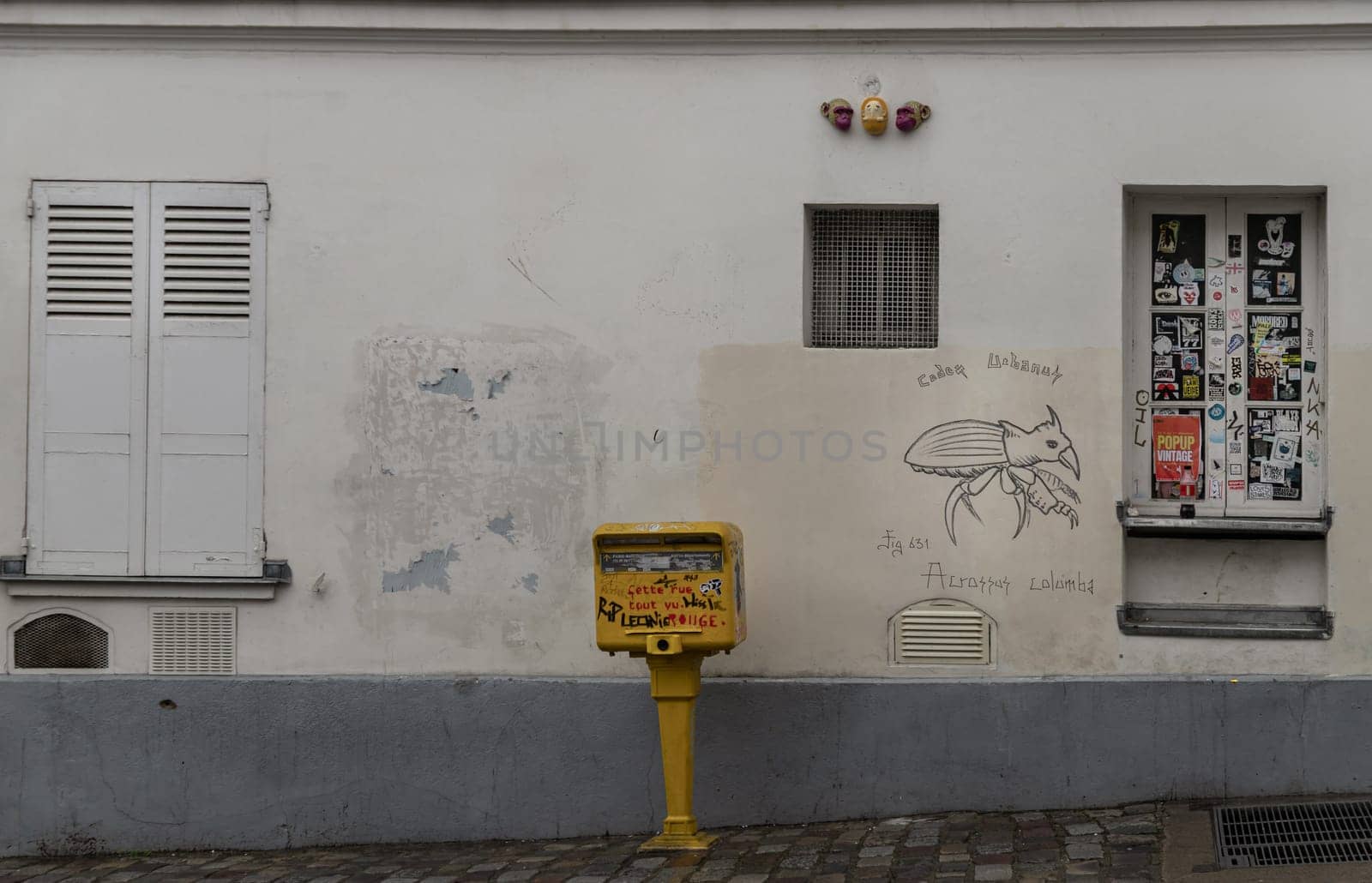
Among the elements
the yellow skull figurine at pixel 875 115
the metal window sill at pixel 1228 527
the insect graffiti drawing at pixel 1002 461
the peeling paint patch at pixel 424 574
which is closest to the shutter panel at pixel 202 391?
the peeling paint patch at pixel 424 574

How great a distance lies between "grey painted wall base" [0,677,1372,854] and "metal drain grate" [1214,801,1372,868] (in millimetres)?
308

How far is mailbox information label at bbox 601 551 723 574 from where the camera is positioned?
22.9 feet

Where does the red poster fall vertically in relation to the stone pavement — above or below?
above

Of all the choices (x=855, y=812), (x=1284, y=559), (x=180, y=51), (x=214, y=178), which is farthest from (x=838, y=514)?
(x=180, y=51)

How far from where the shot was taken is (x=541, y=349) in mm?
7871

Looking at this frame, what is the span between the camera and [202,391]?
7961 millimetres

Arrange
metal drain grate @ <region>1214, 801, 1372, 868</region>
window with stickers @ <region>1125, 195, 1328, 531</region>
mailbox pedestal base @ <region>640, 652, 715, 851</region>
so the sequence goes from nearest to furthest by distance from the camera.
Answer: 1. metal drain grate @ <region>1214, 801, 1372, 868</region>
2. mailbox pedestal base @ <region>640, 652, 715, 851</region>
3. window with stickers @ <region>1125, 195, 1328, 531</region>

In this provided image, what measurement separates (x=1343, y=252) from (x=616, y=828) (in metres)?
4.62

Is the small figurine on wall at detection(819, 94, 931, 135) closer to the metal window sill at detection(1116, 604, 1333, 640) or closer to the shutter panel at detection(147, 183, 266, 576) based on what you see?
the metal window sill at detection(1116, 604, 1333, 640)

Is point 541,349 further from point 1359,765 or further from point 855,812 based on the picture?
point 1359,765

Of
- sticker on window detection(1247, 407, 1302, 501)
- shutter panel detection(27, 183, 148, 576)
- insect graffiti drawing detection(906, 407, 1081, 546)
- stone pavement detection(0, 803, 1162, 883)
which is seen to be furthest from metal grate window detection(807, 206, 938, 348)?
shutter panel detection(27, 183, 148, 576)

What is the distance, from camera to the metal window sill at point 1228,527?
750 cm

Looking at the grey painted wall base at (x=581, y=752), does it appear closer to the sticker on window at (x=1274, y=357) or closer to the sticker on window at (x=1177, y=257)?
the sticker on window at (x=1274, y=357)

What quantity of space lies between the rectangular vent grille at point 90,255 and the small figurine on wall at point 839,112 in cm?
363
